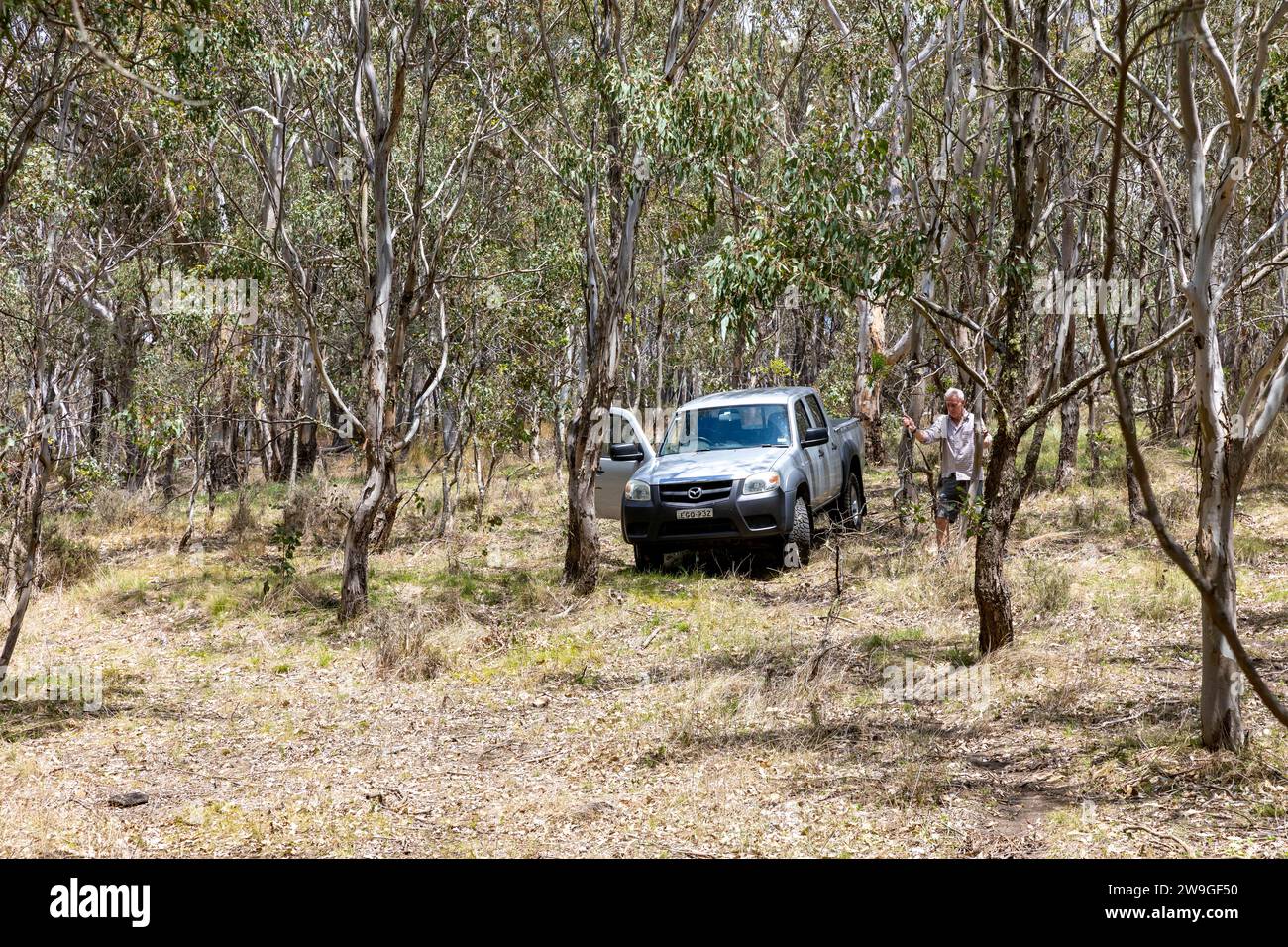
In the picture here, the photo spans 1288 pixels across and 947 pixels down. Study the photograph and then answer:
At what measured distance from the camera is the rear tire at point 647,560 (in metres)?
12.6

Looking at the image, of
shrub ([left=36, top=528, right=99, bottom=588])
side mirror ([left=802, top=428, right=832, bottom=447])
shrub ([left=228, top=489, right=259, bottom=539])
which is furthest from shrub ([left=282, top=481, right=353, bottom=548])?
side mirror ([left=802, top=428, right=832, bottom=447])

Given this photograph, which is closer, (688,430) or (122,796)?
(122,796)

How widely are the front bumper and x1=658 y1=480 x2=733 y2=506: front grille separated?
0.13 feet

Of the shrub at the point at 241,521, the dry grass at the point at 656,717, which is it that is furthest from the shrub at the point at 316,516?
the dry grass at the point at 656,717

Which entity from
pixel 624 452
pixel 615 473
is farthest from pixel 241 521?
pixel 624 452

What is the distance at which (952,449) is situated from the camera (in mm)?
11633

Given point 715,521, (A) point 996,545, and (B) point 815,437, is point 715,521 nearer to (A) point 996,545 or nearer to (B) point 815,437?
(B) point 815,437

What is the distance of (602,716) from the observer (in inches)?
308

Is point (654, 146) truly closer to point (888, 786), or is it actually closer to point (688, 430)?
point (688, 430)

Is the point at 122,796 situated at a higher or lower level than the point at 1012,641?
lower

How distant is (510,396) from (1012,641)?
993 cm

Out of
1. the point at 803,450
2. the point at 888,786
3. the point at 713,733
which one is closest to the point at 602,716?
the point at 713,733

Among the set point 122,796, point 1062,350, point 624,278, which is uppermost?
point 624,278

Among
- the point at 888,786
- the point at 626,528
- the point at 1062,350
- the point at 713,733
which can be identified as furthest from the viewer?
the point at 626,528
